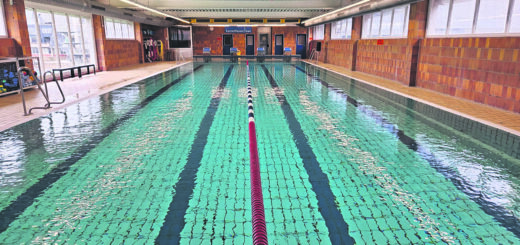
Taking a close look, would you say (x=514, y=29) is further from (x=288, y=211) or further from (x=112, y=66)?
(x=112, y=66)

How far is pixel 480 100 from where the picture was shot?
6.83 meters

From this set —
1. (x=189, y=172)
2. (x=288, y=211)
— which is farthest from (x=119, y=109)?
(x=288, y=211)

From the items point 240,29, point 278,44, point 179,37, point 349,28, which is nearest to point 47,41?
point 349,28

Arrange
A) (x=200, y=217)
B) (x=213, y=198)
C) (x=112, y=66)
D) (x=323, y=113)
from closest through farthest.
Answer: (x=200, y=217) < (x=213, y=198) < (x=323, y=113) < (x=112, y=66)

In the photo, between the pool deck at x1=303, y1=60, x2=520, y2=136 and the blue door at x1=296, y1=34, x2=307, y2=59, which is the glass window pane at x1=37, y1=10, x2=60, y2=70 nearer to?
the pool deck at x1=303, y1=60, x2=520, y2=136

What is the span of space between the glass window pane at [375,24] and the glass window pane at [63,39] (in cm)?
1167

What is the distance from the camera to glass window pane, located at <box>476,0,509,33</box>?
20.7ft

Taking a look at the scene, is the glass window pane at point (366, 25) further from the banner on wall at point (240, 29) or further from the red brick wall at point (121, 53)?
the banner on wall at point (240, 29)

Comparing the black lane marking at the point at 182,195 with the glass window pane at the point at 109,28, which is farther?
the glass window pane at the point at 109,28

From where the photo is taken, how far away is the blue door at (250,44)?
27.9 metres

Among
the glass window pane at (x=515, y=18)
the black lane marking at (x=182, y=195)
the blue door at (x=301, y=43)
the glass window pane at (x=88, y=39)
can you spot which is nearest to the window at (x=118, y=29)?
the glass window pane at (x=88, y=39)

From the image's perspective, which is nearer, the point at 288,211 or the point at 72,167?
the point at 288,211

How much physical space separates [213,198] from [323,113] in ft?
12.6

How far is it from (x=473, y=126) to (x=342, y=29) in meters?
12.8
